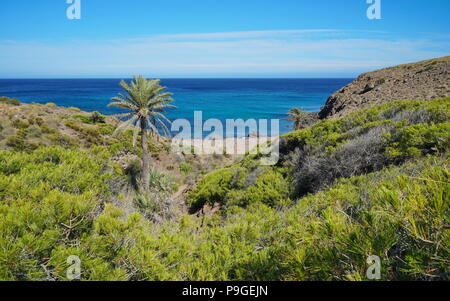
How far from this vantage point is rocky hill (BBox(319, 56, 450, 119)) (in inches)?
780

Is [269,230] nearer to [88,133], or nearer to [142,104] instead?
[142,104]

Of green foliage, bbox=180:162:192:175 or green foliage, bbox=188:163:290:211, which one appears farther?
green foliage, bbox=180:162:192:175

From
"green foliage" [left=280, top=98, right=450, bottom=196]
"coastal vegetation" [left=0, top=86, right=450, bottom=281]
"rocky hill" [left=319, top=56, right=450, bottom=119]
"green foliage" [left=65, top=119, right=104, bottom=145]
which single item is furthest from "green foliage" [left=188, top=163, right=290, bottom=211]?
"green foliage" [left=65, top=119, right=104, bottom=145]

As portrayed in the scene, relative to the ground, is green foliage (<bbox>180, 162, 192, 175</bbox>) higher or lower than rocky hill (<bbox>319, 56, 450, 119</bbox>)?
lower

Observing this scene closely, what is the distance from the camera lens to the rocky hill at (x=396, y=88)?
1981 cm

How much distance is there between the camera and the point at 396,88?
24.1 metres

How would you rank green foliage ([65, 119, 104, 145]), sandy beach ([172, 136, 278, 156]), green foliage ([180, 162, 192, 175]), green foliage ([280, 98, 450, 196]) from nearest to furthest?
1. green foliage ([280, 98, 450, 196])
2. green foliage ([180, 162, 192, 175])
3. green foliage ([65, 119, 104, 145])
4. sandy beach ([172, 136, 278, 156])

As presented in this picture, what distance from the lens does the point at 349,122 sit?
12.4 meters

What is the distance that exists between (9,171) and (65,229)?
4667 mm

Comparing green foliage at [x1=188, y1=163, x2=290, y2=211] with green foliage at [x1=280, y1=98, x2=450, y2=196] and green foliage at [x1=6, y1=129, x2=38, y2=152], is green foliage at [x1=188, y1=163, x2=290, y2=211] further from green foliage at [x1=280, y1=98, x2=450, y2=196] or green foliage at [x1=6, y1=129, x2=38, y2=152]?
green foliage at [x1=6, y1=129, x2=38, y2=152]
